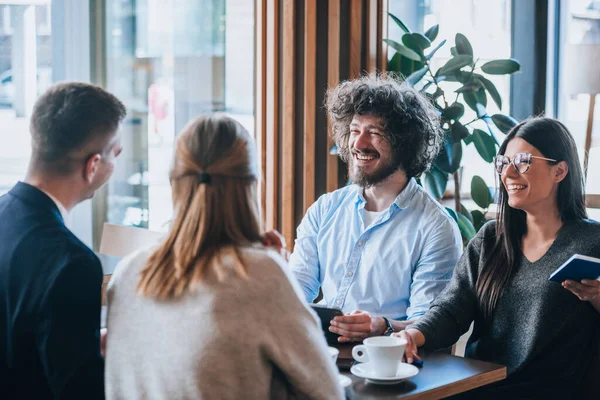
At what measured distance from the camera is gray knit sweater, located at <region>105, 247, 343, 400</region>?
4.55ft

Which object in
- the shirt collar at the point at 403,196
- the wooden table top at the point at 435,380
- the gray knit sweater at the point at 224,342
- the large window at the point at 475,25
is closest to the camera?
the gray knit sweater at the point at 224,342

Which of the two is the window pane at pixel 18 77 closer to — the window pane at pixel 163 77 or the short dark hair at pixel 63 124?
the window pane at pixel 163 77

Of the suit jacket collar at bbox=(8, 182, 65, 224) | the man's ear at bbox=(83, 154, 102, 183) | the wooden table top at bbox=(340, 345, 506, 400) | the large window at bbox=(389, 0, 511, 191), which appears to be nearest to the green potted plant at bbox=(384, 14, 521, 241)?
the large window at bbox=(389, 0, 511, 191)

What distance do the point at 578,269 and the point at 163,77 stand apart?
2452mm

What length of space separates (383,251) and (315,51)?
124 cm

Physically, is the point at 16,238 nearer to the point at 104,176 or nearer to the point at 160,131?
the point at 104,176

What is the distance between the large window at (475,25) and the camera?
4430 millimetres

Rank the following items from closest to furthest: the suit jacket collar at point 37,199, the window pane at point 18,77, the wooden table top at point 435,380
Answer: the suit jacket collar at point 37,199, the wooden table top at point 435,380, the window pane at point 18,77

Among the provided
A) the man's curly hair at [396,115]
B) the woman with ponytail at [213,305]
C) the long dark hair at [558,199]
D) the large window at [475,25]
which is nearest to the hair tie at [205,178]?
the woman with ponytail at [213,305]

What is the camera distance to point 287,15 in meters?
3.51

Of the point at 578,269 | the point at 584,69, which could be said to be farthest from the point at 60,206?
the point at 584,69

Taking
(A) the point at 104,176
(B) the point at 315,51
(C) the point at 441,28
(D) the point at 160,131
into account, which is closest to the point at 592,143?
(C) the point at 441,28

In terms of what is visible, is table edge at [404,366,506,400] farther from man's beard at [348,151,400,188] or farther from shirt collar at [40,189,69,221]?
man's beard at [348,151,400,188]

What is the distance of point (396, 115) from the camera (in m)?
2.88
